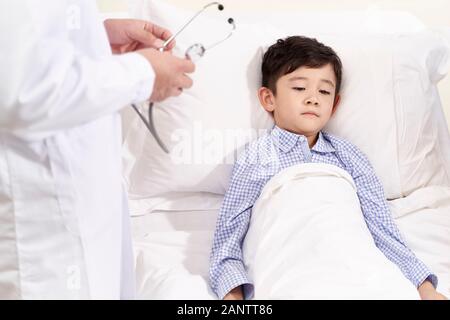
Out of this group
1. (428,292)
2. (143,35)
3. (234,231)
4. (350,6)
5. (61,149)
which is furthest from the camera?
(350,6)

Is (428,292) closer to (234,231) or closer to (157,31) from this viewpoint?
(234,231)

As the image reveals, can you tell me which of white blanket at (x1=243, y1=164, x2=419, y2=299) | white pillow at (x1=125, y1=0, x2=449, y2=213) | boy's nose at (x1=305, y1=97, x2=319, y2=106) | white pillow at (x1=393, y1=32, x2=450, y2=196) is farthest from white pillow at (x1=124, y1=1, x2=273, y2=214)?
white pillow at (x1=393, y1=32, x2=450, y2=196)

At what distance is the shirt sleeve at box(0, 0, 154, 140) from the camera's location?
84 centimetres

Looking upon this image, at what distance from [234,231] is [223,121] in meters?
0.34

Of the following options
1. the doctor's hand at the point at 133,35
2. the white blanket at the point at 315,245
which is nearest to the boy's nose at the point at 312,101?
the white blanket at the point at 315,245

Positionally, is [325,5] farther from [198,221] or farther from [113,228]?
[113,228]

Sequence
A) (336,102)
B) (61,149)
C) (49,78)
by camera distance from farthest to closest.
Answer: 1. (336,102)
2. (61,149)
3. (49,78)

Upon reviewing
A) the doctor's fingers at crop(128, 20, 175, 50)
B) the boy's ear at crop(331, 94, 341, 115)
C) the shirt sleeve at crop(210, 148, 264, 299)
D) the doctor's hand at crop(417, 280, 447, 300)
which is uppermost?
the doctor's fingers at crop(128, 20, 175, 50)

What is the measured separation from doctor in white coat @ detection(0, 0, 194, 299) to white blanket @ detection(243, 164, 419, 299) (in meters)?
0.36

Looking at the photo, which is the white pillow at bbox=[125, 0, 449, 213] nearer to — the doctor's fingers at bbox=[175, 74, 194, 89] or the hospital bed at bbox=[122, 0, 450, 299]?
the hospital bed at bbox=[122, 0, 450, 299]

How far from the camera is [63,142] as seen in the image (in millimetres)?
975

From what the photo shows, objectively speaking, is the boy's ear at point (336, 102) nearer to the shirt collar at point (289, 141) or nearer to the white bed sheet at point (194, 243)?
the shirt collar at point (289, 141)

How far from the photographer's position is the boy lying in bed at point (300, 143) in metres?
1.56

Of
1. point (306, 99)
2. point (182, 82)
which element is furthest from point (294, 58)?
point (182, 82)
